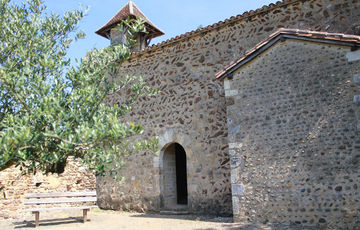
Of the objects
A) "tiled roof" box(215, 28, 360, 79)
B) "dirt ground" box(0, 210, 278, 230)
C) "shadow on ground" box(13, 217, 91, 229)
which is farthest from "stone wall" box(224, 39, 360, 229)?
"shadow on ground" box(13, 217, 91, 229)

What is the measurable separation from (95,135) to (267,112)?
4447 mm

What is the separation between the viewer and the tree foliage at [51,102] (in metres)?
2.89

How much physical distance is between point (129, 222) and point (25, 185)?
12.7 ft

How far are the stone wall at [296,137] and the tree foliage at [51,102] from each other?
10.3 feet

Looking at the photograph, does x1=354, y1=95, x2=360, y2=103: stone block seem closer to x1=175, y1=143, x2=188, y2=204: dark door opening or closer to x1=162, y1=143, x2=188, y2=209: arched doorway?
x1=162, y1=143, x2=188, y2=209: arched doorway

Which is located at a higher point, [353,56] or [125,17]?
[125,17]

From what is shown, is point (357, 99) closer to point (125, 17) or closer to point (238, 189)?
point (238, 189)

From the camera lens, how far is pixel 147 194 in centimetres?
912

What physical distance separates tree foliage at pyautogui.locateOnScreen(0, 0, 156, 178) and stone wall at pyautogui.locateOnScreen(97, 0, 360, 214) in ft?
13.3

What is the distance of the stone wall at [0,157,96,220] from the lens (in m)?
8.52

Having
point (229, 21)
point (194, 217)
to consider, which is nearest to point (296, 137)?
point (194, 217)

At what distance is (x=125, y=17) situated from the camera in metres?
15.2

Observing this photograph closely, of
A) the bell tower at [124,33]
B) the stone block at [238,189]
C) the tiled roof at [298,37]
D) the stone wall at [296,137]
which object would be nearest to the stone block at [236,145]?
the stone wall at [296,137]

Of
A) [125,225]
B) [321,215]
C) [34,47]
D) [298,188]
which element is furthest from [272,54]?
[125,225]
